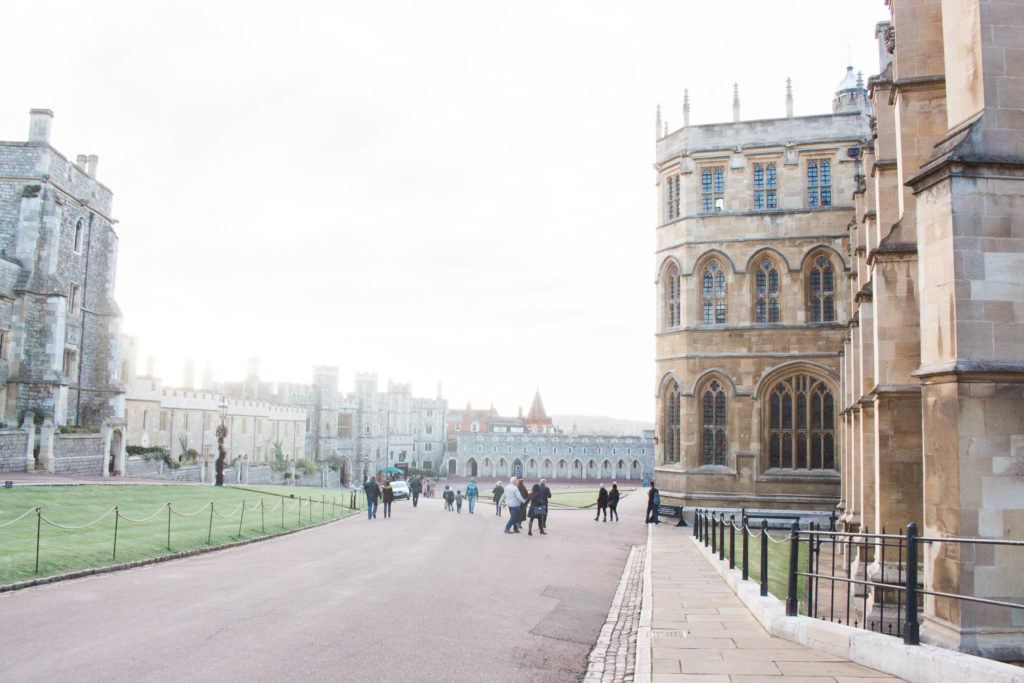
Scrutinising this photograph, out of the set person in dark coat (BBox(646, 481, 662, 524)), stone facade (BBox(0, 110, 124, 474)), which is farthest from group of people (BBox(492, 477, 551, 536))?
stone facade (BBox(0, 110, 124, 474))

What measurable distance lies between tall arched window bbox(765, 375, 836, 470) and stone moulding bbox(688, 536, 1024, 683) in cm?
1748

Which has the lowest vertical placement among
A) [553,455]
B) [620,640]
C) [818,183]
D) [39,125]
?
[553,455]

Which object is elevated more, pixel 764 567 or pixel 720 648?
pixel 764 567

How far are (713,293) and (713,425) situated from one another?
180 inches

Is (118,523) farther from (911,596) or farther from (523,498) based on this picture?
(911,596)

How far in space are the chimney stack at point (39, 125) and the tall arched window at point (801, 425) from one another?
30814 mm

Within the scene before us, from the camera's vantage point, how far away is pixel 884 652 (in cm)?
694

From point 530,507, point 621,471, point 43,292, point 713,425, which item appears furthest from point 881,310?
point 621,471

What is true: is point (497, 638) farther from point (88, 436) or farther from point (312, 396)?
point (312, 396)

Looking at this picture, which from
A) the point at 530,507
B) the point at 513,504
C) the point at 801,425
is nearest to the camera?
the point at 530,507

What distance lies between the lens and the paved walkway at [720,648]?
6.89m

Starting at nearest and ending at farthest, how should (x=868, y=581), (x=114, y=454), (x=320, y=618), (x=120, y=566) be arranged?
(x=868, y=581)
(x=320, y=618)
(x=120, y=566)
(x=114, y=454)

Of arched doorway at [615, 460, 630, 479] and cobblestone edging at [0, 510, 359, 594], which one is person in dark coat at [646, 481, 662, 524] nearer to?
cobblestone edging at [0, 510, 359, 594]

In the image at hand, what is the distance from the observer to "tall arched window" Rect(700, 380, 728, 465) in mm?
26969
